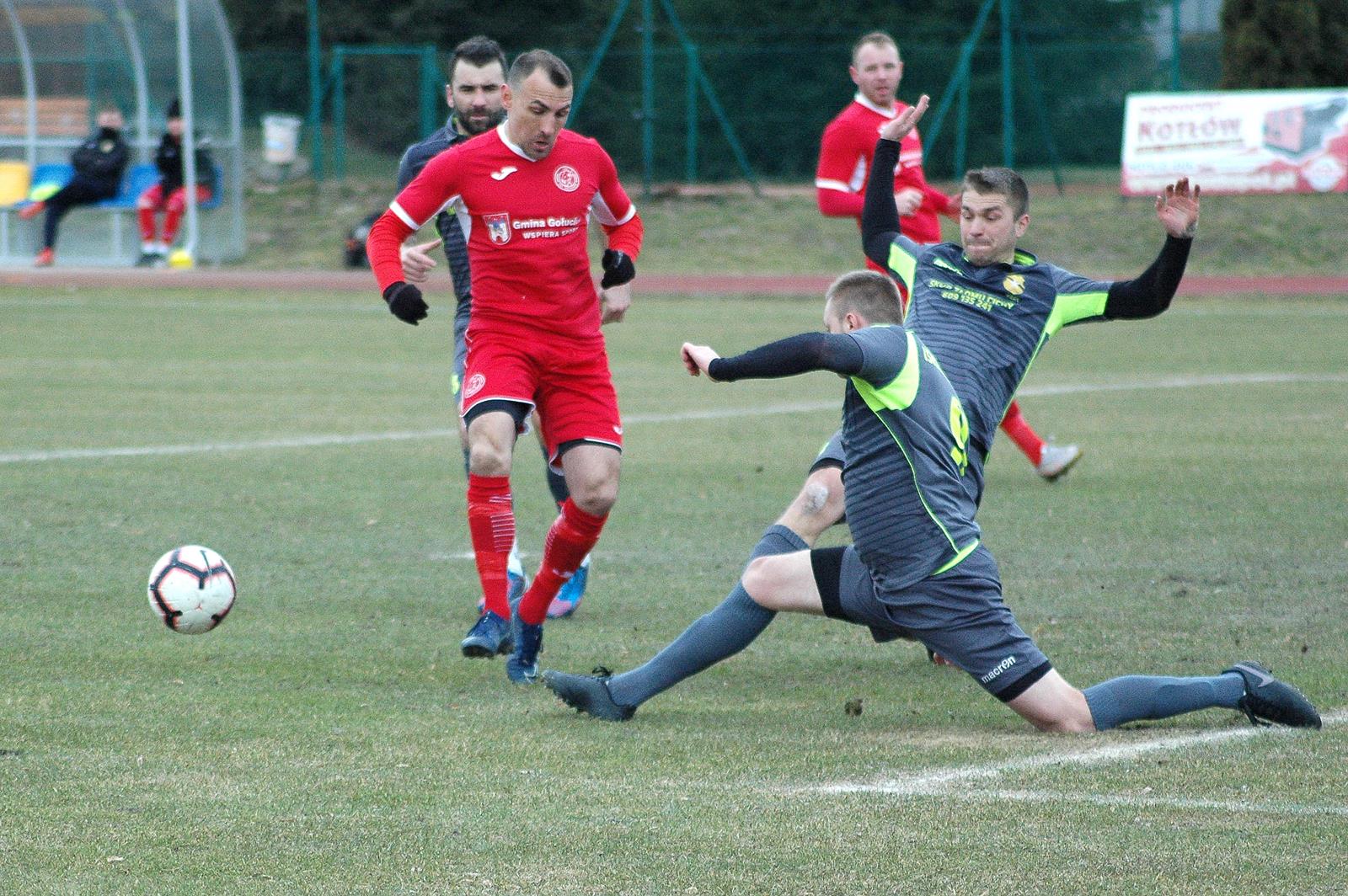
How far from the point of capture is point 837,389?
14.7 metres

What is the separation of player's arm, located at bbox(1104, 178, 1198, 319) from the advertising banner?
19.6 m

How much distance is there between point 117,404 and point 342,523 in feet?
16.5

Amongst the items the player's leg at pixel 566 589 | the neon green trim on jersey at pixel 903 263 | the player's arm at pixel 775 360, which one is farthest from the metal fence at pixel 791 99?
the player's arm at pixel 775 360

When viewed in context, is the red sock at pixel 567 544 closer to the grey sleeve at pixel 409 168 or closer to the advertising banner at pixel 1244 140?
the grey sleeve at pixel 409 168

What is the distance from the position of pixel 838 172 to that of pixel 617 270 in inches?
107

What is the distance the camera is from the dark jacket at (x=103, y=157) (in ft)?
85.5

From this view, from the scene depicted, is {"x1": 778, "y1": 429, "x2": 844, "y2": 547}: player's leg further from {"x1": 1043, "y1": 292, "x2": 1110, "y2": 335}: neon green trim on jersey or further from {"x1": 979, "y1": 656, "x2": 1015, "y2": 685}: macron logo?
{"x1": 979, "y1": 656, "x2": 1015, "y2": 685}: macron logo

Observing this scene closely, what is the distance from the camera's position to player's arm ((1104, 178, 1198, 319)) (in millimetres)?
5641

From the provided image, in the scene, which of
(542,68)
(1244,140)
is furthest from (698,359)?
(1244,140)

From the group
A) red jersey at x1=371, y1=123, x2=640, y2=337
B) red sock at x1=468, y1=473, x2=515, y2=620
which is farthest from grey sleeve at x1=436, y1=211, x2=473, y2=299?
red sock at x1=468, y1=473, x2=515, y2=620

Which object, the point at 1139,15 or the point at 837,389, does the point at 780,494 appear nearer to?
the point at 837,389

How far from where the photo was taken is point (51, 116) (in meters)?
27.8

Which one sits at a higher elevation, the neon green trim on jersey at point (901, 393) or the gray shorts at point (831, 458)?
the neon green trim on jersey at point (901, 393)

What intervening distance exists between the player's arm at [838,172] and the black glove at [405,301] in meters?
3.29
